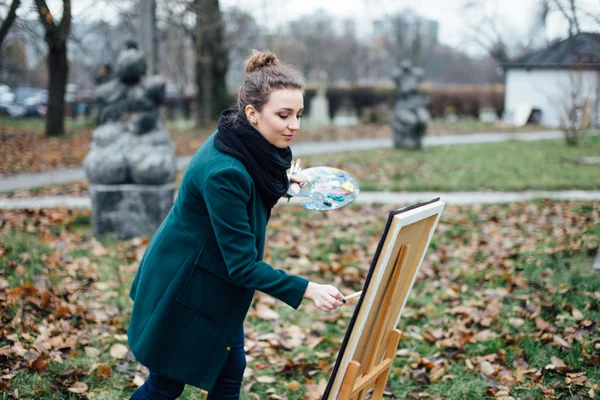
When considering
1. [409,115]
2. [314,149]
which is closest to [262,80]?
[409,115]

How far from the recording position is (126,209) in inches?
260

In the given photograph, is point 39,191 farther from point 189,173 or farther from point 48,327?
point 189,173

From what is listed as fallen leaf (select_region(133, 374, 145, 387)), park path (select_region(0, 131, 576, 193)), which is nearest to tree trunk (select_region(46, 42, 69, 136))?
park path (select_region(0, 131, 576, 193))

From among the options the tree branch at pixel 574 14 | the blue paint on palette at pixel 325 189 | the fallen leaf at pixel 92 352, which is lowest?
the fallen leaf at pixel 92 352

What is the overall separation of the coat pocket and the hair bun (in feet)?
2.78

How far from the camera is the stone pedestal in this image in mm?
6562

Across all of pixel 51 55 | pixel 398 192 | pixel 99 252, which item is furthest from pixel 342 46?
pixel 99 252

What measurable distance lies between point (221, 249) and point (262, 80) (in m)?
0.68

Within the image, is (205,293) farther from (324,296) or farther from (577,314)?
(577,314)

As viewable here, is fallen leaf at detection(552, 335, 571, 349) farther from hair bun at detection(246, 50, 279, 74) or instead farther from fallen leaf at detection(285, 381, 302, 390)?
hair bun at detection(246, 50, 279, 74)

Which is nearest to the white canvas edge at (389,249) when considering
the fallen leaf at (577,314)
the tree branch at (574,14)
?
the fallen leaf at (577,314)

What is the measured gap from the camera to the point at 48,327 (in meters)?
4.01

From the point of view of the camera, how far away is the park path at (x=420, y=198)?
26.5 feet

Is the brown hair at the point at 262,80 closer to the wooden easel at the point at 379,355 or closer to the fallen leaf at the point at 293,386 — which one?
the wooden easel at the point at 379,355
